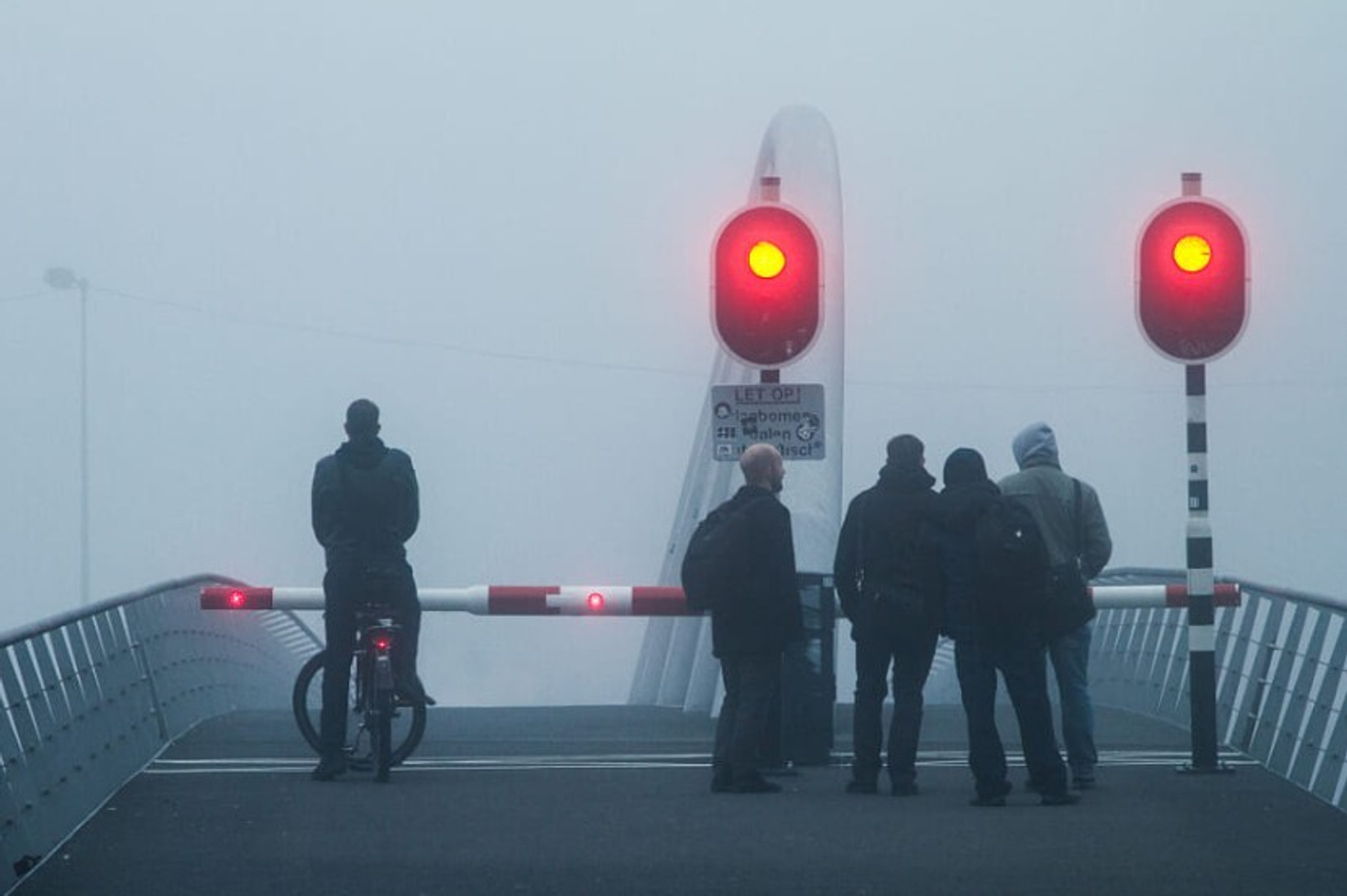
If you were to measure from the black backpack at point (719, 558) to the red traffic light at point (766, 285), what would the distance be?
29.7 inches

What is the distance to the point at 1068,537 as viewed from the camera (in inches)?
532

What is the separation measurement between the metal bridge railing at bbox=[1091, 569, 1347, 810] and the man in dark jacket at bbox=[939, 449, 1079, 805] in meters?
1.34

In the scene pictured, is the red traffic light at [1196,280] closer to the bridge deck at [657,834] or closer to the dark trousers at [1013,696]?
the dark trousers at [1013,696]

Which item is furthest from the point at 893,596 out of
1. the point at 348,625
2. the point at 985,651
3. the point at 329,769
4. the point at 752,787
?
the point at 329,769

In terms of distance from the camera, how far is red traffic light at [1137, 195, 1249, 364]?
1366 cm

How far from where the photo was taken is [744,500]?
43.9 feet

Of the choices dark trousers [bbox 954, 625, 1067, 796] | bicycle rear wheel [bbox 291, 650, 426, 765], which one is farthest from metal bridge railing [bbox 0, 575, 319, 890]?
dark trousers [bbox 954, 625, 1067, 796]

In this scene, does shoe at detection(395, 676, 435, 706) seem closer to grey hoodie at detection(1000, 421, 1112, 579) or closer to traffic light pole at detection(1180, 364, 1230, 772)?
grey hoodie at detection(1000, 421, 1112, 579)

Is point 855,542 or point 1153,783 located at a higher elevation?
point 855,542

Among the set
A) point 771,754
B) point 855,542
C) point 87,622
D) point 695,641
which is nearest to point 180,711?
point 87,622

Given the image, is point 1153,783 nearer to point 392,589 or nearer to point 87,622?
point 392,589

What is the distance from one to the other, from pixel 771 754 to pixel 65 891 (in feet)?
17.5

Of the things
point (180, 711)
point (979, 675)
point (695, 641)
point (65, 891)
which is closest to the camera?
point (65, 891)

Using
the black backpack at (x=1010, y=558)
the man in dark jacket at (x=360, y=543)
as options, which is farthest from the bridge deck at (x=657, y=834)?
the black backpack at (x=1010, y=558)
